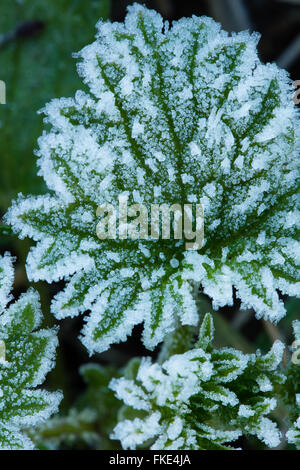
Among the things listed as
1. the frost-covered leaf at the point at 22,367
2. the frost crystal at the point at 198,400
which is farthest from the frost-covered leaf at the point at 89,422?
the frost crystal at the point at 198,400

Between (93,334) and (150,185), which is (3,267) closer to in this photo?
(93,334)

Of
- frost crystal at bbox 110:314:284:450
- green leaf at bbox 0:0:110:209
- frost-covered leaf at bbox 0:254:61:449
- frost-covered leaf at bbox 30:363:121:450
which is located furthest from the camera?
green leaf at bbox 0:0:110:209

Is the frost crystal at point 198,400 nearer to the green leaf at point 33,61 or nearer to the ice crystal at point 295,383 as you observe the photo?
the ice crystal at point 295,383

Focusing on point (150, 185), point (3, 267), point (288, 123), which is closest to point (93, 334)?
point (3, 267)

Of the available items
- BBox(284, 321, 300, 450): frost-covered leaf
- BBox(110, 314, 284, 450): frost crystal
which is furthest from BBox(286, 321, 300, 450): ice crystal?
BBox(110, 314, 284, 450): frost crystal

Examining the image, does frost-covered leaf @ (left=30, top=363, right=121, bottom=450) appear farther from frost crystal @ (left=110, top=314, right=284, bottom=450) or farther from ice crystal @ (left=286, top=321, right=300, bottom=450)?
ice crystal @ (left=286, top=321, right=300, bottom=450)
